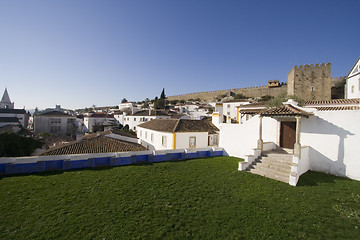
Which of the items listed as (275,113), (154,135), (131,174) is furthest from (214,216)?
(154,135)

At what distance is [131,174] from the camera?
882 centimetres

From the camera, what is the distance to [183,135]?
18312 millimetres

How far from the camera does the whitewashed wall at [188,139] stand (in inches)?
711

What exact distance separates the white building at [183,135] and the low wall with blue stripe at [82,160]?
5.21m

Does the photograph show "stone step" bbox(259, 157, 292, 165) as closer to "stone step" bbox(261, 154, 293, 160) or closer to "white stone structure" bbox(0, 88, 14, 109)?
"stone step" bbox(261, 154, 293, 160)

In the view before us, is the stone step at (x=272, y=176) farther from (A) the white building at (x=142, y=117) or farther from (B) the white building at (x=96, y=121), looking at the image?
(B) the white building at (x=96, y=121)

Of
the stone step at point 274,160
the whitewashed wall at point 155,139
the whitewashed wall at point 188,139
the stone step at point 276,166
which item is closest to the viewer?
the stone step at point 276,166

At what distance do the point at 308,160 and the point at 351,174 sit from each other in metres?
1.81

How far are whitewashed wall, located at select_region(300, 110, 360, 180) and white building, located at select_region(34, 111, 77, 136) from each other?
54.5 metres

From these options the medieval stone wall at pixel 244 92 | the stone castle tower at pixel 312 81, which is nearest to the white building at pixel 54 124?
the stone castle tower at pixel 312 81

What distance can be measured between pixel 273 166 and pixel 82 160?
34.5 feet

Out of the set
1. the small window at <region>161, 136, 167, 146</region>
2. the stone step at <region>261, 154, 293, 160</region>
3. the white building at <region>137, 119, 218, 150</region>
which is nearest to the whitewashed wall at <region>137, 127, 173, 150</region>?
the white building at <region>137, 119, 218, 150</region>

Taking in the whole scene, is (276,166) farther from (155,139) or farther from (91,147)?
(155,139)

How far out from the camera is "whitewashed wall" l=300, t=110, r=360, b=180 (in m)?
8.51
